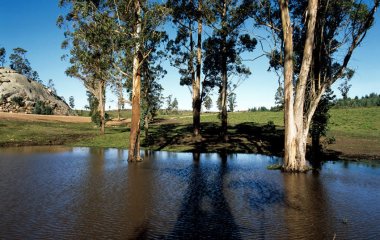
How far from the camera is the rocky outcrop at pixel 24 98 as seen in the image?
88562 millimetres

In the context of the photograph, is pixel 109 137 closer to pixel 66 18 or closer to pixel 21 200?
pixel 66 18

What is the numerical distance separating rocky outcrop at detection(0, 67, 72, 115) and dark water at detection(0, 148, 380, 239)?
2967 inches

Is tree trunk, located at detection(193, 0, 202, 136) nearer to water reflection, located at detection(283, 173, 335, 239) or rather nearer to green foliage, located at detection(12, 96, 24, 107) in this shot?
water reflection, located at detection(283, 173, 335, 239)

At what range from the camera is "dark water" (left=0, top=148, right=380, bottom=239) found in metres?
9.24

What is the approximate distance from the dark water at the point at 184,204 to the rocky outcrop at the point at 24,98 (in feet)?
247

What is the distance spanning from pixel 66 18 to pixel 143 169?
27.1 meters

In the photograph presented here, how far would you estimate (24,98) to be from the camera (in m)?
93.7

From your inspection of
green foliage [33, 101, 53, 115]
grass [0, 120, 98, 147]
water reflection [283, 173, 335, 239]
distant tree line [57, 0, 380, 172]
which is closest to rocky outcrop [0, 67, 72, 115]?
green foliage [33, 101, 53, 115]

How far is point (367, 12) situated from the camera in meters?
24.5

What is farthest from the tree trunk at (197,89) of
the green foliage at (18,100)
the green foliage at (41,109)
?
the green foliage at (18,100)

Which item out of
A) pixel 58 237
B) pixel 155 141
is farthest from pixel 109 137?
pixel 58 237

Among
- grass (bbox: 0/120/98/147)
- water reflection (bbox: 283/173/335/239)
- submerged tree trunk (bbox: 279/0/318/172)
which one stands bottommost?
water reflection (bbox: 283/173/335/239)

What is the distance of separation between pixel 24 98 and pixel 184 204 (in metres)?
93.1

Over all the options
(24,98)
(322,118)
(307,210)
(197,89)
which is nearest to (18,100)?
(24,98)
